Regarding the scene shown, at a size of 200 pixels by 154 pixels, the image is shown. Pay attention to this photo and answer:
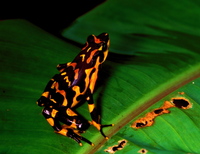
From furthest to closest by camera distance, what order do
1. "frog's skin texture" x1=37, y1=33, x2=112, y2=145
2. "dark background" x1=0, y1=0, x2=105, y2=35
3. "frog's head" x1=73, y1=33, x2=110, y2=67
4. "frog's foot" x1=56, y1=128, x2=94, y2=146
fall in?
"dark background" x1=0, y1=0, x2=105, y2=35 → "frog's head" x1=73, y1=33, x2=110, y2=67 → "frog's skin texture" x1=37, y1=33, x2=112, y2=145 → "frog's foot" x1=56, y1=128, x2=94, y2=146

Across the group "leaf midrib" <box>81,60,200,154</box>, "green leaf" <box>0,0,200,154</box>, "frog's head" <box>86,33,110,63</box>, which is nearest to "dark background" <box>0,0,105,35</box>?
"green leaf" <box>0,0,200,154</box>

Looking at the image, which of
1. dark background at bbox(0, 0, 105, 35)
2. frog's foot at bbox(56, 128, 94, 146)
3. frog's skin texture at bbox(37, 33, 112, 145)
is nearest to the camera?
frog's foot at bbox(56, 128, 94, 146)

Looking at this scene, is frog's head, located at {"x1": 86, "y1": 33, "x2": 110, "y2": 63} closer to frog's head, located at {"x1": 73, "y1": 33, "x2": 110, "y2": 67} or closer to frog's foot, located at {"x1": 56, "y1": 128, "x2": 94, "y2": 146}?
frog's head, located at {"x1": 73, "y1": 33, "x2": 110, "y2": 67}

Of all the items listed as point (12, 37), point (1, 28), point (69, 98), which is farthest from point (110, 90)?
point (1, 28)

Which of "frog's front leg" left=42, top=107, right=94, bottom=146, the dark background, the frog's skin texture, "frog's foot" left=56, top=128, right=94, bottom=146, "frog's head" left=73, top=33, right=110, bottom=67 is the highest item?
the dark background

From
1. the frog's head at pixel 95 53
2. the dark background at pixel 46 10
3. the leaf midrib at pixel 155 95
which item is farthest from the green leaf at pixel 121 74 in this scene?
the dark background at pixel 46 10

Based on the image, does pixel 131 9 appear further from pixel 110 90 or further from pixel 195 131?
pixel 195 131
